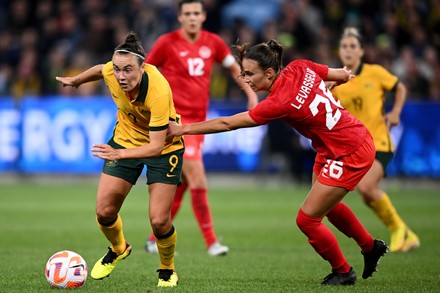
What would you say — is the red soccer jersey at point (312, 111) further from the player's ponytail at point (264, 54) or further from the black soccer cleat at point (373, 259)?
the black soccer cleat at point (373, 259)

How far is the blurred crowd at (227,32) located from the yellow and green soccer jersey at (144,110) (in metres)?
11.5

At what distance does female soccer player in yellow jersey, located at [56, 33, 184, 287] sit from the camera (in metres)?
7.23

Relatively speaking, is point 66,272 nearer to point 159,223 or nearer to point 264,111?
point 159,223

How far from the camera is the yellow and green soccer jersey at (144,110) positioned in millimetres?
7262

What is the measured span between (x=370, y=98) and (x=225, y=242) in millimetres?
2493

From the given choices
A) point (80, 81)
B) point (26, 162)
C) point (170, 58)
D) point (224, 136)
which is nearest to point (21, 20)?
point (26, 162)

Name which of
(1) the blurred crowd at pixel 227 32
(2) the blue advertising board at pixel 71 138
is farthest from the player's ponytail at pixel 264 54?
(1) the blurred crowd at pixel 227 32

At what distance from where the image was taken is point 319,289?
7371mm

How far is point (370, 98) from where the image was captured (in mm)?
10578

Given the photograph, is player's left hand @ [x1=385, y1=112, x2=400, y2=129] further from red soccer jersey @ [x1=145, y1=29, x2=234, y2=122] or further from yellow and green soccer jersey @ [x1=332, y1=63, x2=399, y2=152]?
red soccer jersey @ [x1=145, y1=29, x2=234, y2=122]

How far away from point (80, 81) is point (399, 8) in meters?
14.7

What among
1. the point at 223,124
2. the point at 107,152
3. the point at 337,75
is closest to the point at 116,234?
the point at 107,152

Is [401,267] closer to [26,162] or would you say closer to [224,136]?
[224,136]

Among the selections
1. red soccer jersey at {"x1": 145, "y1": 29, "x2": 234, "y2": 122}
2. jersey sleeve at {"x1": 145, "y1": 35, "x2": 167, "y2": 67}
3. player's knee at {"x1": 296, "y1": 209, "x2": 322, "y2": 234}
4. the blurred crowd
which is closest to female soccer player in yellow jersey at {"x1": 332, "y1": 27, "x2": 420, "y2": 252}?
red soccer jersey at {"x1": 145, "y1": 29, "x2": 234, "y2": 122}
